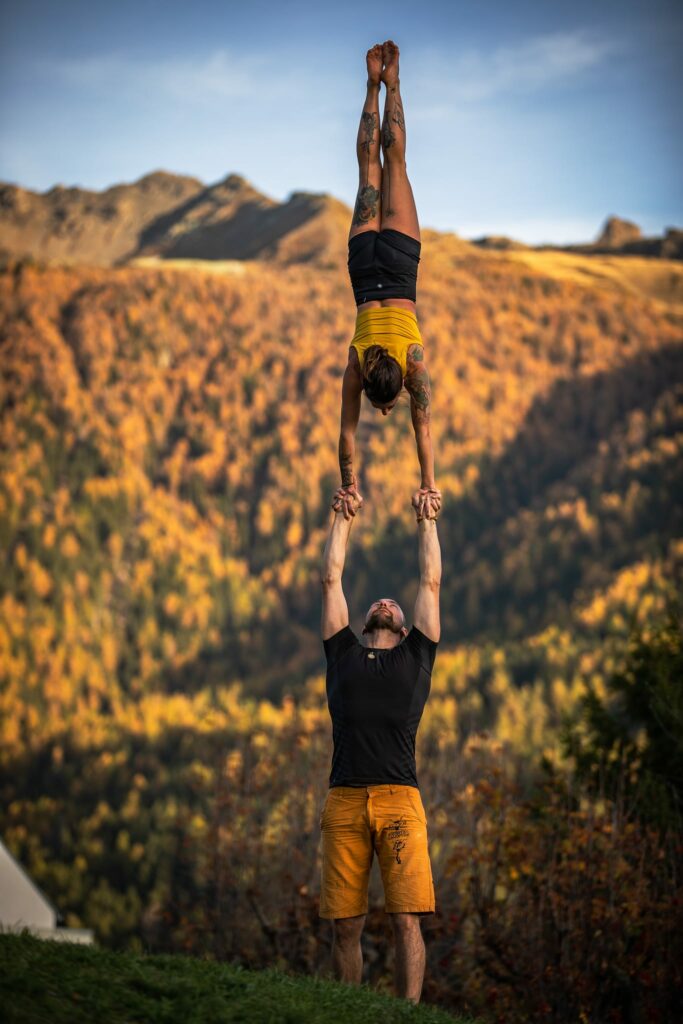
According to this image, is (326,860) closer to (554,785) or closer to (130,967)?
(130,967)

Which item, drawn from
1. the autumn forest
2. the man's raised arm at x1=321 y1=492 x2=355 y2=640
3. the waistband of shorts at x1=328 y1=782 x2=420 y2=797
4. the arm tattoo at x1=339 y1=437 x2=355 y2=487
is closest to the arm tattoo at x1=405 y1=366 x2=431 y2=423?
the arm tattoo at x1=339 y1=437 x2=355 y2=487

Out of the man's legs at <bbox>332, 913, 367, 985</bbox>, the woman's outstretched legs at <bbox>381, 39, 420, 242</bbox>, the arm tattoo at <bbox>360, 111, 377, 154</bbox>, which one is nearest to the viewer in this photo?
the man's legs at <bbox>332, 913, 367, 985</bbox>

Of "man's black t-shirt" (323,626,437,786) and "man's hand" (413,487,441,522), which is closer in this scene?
"man's black t-shirt" (323,626,437,786)

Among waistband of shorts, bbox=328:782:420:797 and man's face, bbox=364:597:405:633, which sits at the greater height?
man's face, bbox=364:597:405:633

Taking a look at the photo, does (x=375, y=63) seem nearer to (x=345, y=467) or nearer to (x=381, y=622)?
(x=345, y=467)

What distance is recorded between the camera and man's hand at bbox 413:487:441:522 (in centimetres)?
827

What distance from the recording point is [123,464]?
174 metres

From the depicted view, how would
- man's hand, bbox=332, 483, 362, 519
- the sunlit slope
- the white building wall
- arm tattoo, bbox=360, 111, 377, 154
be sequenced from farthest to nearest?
the sunlit slope
the white building wall
arm tattoo, bbox=360, 111, 377, 154
man's hand, bbox=332, 483, 362, 519

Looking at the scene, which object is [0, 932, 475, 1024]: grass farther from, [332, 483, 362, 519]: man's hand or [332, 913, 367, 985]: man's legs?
[332, 483, 362, 519]: man's hand

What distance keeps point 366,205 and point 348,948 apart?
518cm

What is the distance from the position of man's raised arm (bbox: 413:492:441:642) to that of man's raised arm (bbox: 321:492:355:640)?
47 centimetres

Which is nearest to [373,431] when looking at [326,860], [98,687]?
[98,687]

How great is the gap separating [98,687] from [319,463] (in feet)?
172

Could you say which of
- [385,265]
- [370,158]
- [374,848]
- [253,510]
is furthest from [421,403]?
[253,510]
